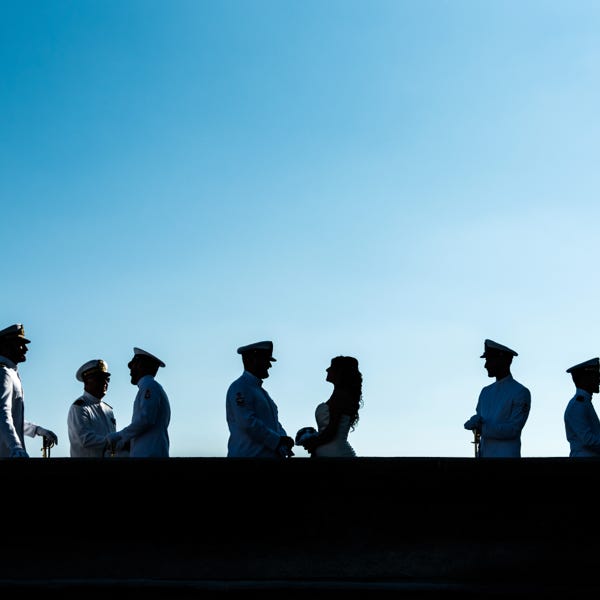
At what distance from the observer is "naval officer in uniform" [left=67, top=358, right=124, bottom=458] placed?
32.9 feet

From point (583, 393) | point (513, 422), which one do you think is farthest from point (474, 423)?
point (583, 393)

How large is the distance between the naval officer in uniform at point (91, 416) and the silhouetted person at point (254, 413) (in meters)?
1.58

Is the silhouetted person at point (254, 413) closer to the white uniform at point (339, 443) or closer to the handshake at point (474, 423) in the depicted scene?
the white uniform at point (339, 443)

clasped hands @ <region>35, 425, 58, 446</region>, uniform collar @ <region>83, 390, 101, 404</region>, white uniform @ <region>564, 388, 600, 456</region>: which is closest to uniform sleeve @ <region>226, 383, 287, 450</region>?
clasped hands @ <region>35, 425, 58, 446</region>

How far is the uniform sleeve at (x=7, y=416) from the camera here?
8086mm

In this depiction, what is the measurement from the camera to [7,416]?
8.21 metres

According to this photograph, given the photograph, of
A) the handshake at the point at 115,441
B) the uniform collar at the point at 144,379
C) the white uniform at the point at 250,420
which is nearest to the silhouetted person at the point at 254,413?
the white uniform at the point at 250,420

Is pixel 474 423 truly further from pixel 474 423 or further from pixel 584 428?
pixel 584 428

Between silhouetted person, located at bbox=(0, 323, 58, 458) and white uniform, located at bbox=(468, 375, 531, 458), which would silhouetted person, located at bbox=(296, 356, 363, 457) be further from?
silhouetted person, located at bbox=(0, 323, 58, 458)

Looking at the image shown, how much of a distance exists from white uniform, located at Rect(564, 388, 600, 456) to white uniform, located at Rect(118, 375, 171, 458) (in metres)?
3.55
